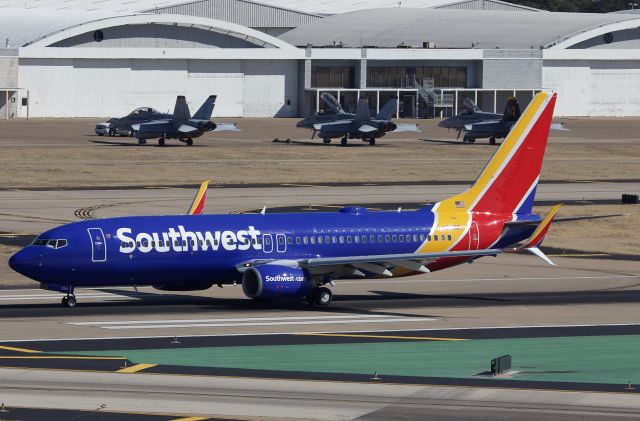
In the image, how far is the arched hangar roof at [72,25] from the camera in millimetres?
166875

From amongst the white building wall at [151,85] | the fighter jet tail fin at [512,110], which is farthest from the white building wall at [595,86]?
the fighter jet tail fin at [512,110]

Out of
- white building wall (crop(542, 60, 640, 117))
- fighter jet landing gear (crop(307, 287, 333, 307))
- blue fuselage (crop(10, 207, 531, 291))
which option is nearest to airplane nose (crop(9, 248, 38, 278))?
blue fuselage (crop(10, 207, 531, 291))

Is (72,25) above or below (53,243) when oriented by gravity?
above

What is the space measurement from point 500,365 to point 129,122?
346ft

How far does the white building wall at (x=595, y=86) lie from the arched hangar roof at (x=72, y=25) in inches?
1562

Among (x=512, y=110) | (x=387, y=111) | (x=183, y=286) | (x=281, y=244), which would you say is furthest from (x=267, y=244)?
(x=512, y=110)

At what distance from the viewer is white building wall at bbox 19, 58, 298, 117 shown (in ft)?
553

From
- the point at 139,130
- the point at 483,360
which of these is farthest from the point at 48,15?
the point at 483,360

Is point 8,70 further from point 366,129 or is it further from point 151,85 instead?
point 366,129

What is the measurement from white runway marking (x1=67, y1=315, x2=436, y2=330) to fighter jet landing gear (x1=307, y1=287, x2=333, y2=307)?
2126mm

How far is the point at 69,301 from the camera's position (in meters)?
48.9

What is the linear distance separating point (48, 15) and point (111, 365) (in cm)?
14578

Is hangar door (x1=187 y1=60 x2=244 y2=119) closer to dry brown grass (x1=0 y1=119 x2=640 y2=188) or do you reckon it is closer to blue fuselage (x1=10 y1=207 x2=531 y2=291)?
dry brown grass (x1=0 y1=119 x2=640 y2=188)

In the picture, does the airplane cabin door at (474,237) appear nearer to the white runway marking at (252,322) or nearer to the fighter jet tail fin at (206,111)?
the white runway marking at (252,322)
